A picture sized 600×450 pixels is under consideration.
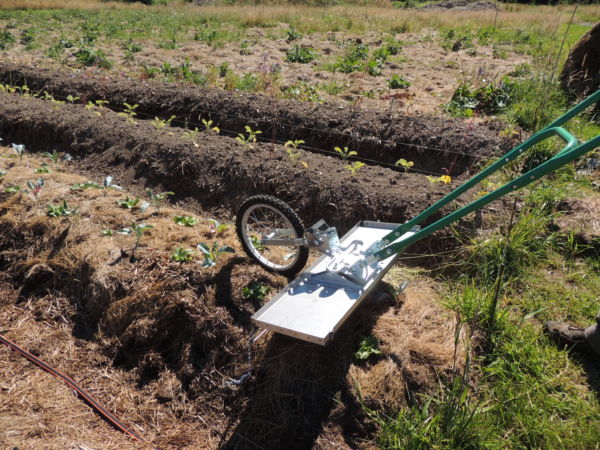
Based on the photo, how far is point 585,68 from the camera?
661 centimetres

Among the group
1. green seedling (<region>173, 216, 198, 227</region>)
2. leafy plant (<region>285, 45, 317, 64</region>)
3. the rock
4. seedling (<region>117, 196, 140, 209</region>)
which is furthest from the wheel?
leafy plant (<region>285, 45, 317, 64</region>)

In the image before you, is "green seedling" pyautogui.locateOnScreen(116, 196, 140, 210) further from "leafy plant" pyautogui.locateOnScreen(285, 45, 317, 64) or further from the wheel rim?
"leafy plant" pyautogui.locateOnScreen(285, 45, 317, 64)

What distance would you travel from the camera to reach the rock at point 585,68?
6.44 metres

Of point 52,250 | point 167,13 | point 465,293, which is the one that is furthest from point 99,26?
point 465,293

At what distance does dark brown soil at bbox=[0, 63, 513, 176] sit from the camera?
5.37 metres

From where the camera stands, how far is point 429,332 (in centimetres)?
310

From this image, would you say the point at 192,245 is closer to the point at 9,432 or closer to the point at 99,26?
the point at 9,432

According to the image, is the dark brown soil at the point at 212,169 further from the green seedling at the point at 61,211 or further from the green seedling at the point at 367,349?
the green seedling at the point at 367,349

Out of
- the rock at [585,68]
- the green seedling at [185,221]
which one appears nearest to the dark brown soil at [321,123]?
the rock at [585,68]

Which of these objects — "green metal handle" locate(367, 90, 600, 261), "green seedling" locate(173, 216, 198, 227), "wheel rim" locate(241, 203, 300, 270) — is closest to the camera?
"green metal handle" locate(367, 90, 600, 261)

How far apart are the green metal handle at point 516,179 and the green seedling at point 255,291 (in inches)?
33.9

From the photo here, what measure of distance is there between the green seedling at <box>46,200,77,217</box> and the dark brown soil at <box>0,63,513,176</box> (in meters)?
2.54

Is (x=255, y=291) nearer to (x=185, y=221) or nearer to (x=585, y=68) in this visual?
(x=185, y=221)

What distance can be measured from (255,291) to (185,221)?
131 cm
